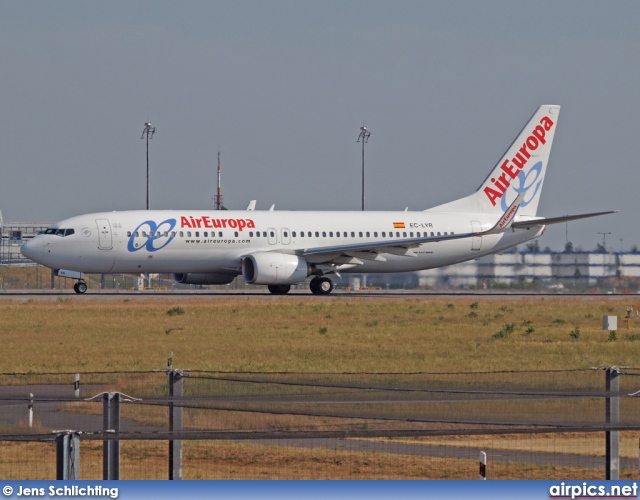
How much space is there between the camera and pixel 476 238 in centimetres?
5866

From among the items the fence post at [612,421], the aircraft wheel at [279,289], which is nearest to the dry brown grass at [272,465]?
the fence post at [612,421]

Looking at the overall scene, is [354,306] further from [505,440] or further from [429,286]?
[505,440]

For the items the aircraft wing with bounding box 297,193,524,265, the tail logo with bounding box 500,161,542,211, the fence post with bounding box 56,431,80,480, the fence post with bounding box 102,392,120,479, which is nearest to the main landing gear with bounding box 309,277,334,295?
the aircraft wing with bounding box 297,193,524,265

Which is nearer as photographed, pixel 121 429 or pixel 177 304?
pixel 121 429

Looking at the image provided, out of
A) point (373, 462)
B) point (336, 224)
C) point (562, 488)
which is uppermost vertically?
point (336, 224)

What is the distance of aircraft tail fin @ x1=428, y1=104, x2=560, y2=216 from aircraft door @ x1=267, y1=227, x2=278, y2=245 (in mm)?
9480

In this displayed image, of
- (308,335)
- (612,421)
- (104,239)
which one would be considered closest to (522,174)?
(104,239)

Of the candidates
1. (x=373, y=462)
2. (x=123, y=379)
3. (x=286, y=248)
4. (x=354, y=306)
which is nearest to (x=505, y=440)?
(x=373, y=462)

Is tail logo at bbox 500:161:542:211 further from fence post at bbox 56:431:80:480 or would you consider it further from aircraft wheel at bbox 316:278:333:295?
fence post at bbox 56:431:80:480

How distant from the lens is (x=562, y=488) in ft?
26.4

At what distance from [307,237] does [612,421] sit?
42.0m

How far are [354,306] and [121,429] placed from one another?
36.0 metres

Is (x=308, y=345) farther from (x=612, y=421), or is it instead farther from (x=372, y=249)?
(x=372, y=249)

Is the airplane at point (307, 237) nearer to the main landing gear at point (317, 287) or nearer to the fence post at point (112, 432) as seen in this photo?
the main landing gear at point (317, 287)
